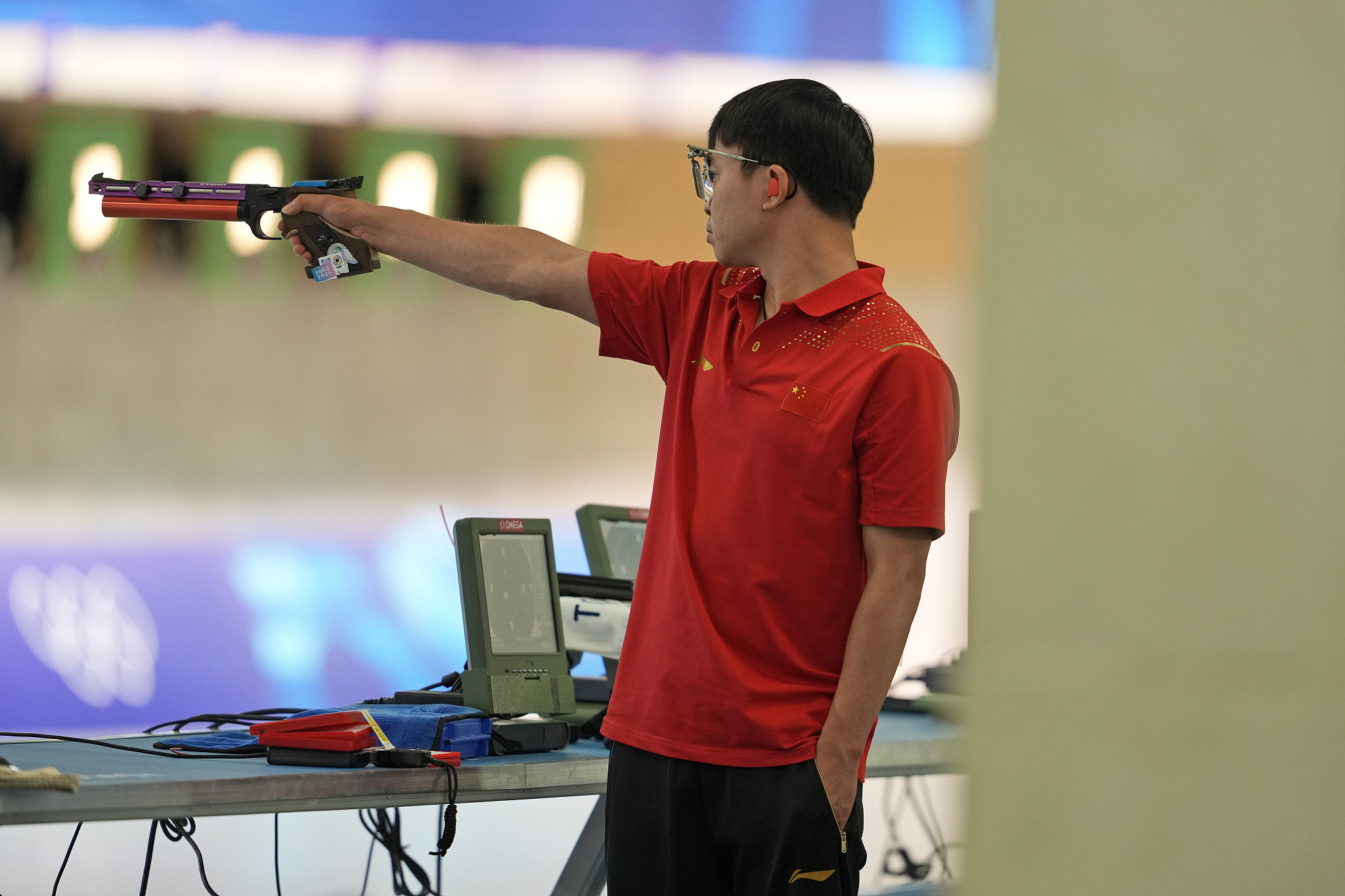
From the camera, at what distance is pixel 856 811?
1.27 m

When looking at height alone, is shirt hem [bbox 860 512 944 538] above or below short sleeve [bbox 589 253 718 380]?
Answer: below

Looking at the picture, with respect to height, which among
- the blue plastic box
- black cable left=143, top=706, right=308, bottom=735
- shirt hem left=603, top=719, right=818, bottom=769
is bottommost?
black cable left=143, top=706, right=308, bottom=735

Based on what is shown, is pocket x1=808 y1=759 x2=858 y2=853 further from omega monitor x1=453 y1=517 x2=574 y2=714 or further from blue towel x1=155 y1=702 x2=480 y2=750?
omega monitor x1=453 y1=517 x2=574 y2=714

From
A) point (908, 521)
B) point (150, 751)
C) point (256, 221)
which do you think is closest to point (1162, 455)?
point (908, 521)

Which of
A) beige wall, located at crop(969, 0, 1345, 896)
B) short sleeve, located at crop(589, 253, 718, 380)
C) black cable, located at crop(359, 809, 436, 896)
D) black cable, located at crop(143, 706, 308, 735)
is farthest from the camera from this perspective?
black cable, located at crop(359, 809, 436, 896)

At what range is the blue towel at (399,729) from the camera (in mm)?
1572

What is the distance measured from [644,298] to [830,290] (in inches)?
9.2

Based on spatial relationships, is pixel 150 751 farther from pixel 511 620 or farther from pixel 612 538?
pixel 612 538

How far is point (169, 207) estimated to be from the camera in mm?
1609

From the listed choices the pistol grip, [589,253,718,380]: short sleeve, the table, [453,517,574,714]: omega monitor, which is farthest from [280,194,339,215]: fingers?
the table

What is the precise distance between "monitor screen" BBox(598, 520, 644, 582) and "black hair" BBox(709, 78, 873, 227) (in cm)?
116

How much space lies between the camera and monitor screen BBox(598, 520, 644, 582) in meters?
2.37

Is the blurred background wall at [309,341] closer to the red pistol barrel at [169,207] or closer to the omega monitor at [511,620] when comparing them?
the omega monitor at [511,620]

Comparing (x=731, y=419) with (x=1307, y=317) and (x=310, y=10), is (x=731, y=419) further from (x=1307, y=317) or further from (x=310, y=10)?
(x=310, y=10)
